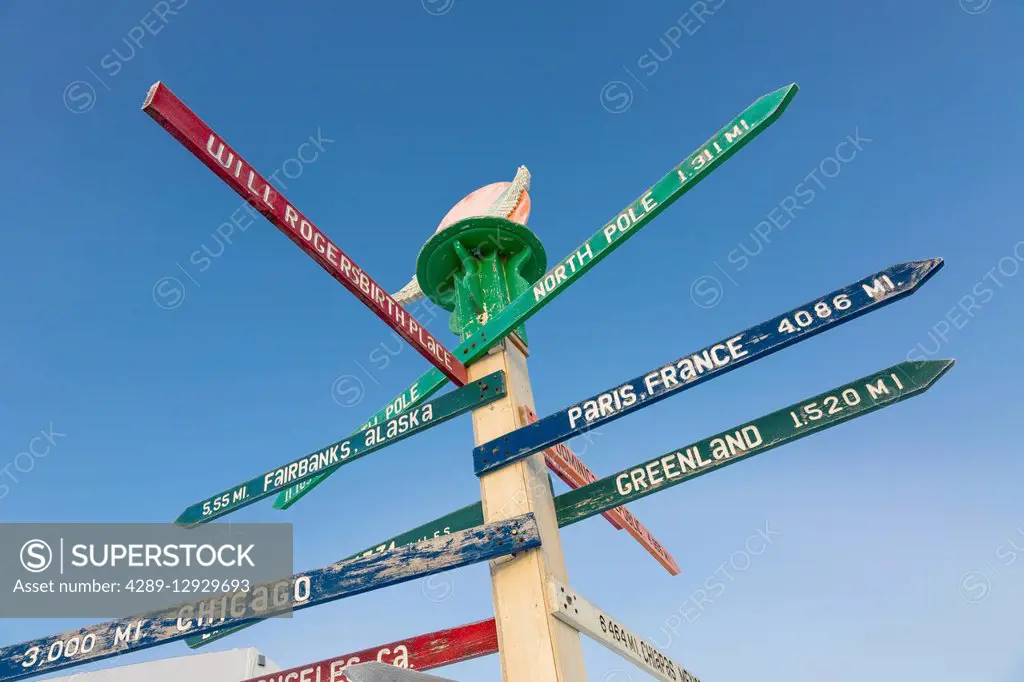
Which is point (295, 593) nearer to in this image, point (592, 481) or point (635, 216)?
point (592, 481)

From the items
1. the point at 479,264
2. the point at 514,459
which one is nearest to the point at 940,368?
the point at 514,459

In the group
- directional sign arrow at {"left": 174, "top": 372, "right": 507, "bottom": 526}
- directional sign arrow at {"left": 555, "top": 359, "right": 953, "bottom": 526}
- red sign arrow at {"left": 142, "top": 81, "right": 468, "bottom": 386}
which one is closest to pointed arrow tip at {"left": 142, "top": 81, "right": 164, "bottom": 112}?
red sign arrow at {"left": 142, "top": 81, "right": 468, "bottom": 386}

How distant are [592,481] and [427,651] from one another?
2.14 metres

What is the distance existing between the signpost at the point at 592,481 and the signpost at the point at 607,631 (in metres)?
1.17

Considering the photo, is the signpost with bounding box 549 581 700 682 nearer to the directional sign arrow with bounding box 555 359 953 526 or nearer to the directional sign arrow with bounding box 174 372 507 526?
the directional sign arrow with bounding box 555 359 953 526

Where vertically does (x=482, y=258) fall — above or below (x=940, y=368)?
above

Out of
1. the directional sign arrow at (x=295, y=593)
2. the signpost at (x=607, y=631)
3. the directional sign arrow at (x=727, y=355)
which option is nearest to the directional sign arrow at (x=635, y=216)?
the directional sign arrow at (x=727, y=355)

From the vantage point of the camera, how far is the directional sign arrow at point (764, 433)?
12.9 feet

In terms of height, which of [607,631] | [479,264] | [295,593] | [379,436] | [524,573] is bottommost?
[607,631]

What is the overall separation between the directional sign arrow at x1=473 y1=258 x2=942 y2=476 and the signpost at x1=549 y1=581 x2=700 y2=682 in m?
0.98

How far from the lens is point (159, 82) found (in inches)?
151

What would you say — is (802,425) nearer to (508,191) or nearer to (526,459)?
(526,459)

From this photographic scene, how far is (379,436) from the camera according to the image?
17.9 ft

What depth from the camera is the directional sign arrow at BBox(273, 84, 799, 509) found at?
16.0 feet
